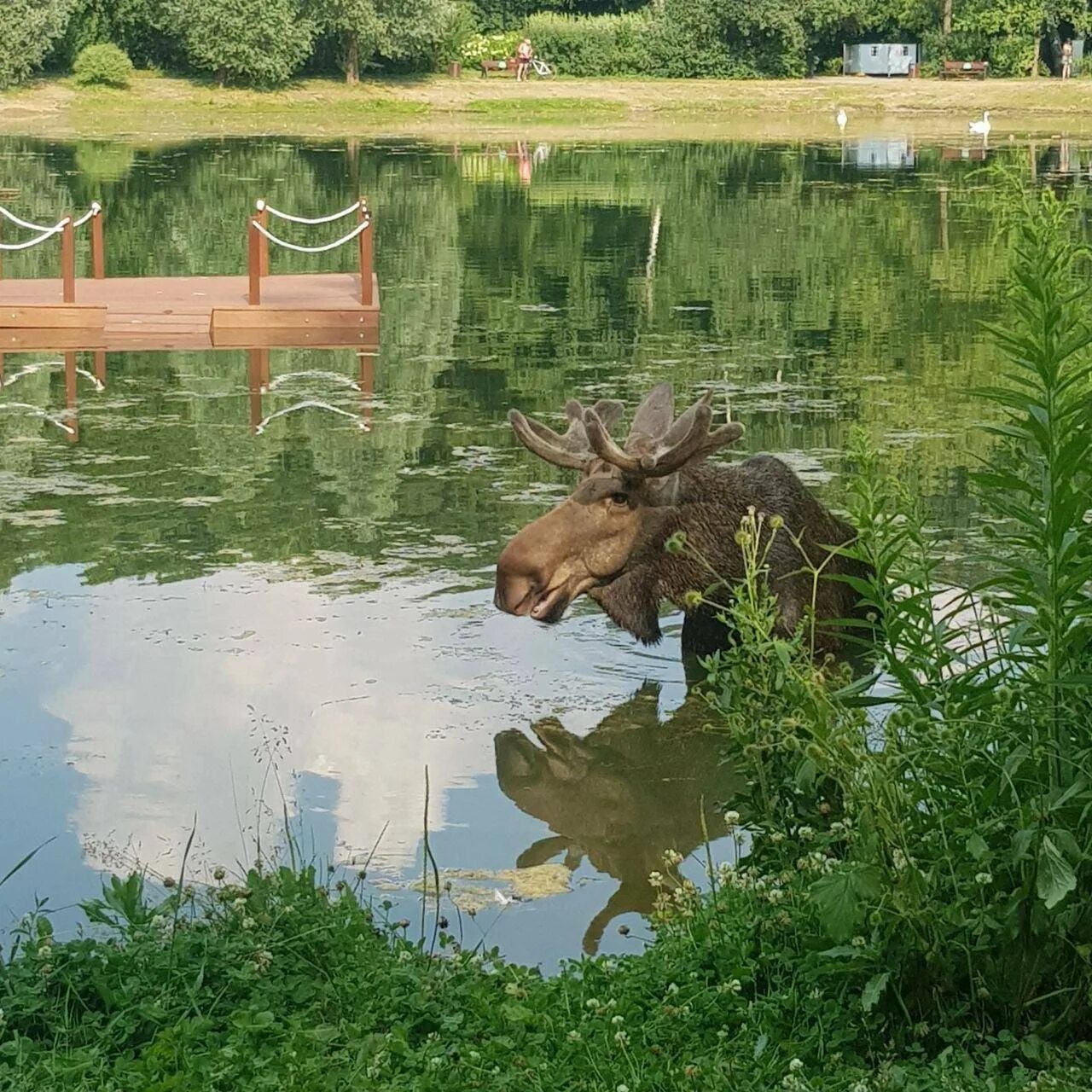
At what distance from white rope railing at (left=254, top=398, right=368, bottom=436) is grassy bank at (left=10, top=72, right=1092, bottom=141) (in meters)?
41.8

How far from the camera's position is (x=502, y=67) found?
238 ft

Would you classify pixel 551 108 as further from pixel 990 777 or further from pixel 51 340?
pixel 990 777

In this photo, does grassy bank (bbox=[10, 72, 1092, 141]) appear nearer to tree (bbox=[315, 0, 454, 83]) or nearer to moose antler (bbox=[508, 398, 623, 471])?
tree (bbox=[315, 0, 454, 83])

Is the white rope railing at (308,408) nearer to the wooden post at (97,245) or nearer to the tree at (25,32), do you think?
the wooden post at (97,245)

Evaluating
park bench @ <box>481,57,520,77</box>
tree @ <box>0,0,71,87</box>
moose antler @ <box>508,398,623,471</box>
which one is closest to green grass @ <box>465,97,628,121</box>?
park bench @ <box>481,57,520,77</box>

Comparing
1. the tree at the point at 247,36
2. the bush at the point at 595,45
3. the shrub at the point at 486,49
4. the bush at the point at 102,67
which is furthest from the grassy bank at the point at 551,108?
the bush at the point at 595,45

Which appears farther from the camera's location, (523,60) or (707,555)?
(523,60)

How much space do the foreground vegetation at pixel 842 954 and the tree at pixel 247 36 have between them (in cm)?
6111

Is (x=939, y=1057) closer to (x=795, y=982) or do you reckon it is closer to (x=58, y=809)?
(x=795, y=982)

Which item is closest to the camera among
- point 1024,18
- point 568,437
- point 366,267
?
point 568,437

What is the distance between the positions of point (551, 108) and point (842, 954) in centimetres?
6209

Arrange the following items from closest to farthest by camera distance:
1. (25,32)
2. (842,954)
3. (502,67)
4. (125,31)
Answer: (842,954) < (25,32) < (125,31) < (502,67)

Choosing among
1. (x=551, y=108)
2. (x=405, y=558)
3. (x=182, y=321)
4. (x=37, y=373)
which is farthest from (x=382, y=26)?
(x=405, y=558)

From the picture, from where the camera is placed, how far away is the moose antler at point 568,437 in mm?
9648
